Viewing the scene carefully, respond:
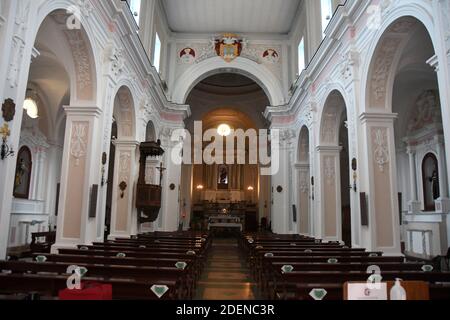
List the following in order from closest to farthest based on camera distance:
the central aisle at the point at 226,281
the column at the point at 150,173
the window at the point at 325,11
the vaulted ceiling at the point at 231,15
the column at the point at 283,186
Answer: the central aisle at the point at 226,281 < the window at the point at 325,11 < the column at the point at 150,173 < the vaulted ceiling at the point at 231,15 < the column at the point at 283,186

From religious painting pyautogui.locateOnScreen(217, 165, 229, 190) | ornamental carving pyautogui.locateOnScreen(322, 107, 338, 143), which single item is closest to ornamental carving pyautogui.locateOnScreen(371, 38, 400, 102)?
ornamental carving pyautogui.locateOnScreen(322, 107, 338, 143)

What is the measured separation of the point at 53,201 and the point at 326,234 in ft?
32.8

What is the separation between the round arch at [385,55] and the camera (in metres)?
6.39

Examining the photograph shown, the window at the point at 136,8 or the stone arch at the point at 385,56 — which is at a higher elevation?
the window at the point at 136,8

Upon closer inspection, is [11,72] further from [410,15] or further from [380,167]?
[380,167]

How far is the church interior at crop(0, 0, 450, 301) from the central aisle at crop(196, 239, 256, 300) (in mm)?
69

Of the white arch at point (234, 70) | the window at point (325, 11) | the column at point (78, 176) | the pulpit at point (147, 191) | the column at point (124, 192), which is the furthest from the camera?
the white arch at point (234, 70)

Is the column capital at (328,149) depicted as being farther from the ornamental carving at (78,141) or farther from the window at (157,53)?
the window at (157,53)

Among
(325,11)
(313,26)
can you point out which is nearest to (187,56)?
(313,26)

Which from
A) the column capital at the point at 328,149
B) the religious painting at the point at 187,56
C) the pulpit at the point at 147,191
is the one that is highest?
the religious painting at the point at 187,56

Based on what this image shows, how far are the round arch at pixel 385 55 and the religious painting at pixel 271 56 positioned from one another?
30.4 feet

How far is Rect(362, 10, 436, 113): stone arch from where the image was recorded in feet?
21.4

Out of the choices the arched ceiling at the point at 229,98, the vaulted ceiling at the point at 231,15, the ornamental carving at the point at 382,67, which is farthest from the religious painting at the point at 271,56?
the ornamental carving at the point at 382,67
